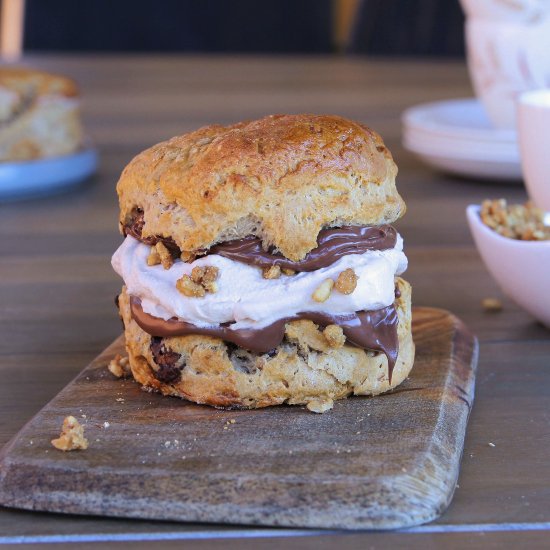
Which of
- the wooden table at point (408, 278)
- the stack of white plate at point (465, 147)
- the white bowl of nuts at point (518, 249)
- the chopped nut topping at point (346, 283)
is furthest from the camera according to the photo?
the stack of white plate at point (465, 147)

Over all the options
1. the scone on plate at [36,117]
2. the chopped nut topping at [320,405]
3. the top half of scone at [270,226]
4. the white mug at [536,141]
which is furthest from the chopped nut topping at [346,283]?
the scone on plate at [36,117]

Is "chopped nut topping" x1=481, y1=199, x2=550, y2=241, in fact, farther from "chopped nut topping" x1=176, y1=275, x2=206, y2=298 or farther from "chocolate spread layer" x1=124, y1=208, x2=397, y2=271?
"chopped nut topping" x1=176, y1=275, x2=206, y2=298

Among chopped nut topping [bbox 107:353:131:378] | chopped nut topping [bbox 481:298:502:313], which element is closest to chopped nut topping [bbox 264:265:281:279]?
chopped nut topping [bbox 107:353:131:378]

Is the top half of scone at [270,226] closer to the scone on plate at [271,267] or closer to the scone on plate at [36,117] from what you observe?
the scone on plate at [271,267]

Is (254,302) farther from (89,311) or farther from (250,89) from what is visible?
(250,89)

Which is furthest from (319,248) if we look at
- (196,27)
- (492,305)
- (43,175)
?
(196,27)

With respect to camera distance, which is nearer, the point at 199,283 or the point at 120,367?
the point at 199,283

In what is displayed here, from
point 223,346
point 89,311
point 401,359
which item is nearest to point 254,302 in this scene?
point 223,346

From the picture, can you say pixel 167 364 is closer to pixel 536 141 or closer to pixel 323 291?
pixel 323 291
